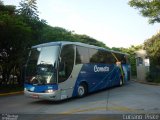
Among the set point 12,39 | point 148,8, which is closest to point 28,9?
point 12,39

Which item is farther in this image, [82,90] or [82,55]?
[82,55]

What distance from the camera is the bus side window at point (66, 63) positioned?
1271 centimetres

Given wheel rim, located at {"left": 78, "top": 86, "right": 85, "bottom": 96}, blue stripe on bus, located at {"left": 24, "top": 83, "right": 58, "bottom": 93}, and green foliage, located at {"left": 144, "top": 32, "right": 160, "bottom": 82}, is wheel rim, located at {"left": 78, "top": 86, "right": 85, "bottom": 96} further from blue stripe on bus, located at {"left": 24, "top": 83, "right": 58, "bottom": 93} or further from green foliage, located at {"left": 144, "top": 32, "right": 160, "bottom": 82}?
green foliage, located at {"left": 144, "top": 32, "right": 160, "bottom": 82}

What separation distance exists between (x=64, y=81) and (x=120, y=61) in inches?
414

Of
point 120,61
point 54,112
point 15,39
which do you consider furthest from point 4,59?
point 54,112

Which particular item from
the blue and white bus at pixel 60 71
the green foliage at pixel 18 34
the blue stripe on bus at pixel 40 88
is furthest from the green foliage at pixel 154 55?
the blue stripe on bus at pixel 40 88

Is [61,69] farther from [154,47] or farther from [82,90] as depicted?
[154,47]

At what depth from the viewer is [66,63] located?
13211 mm

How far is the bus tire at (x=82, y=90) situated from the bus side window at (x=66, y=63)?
1.75 m

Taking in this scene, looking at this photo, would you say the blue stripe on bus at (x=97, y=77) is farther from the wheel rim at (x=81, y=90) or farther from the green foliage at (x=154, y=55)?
the green foliage at (x=154, y=55)

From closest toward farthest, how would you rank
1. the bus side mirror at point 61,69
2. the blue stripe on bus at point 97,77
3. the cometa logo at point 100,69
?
the bus side mirror at point 61,69, the blue stripe on bus at point 97,77, the cometa logo at point 100,69

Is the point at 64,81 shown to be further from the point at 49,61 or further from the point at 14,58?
the point at 14,58

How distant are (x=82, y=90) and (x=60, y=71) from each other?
9.94 ft

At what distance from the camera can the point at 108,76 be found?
19219mm
